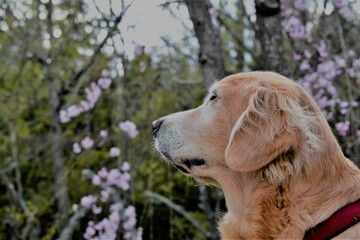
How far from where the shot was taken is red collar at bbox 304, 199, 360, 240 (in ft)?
9.68

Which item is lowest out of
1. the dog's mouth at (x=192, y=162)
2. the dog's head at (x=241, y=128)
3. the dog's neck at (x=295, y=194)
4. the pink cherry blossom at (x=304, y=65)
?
the pink cherry blossom at (x=304, y=65)

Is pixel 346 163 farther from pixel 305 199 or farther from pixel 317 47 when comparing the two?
pixel 317 47

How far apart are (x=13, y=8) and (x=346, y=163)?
20.4 ft

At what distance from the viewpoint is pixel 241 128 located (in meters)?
3.26

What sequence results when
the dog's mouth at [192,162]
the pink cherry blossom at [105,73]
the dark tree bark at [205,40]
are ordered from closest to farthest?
1. the dog's mouth at [192,162]
2. the dark tree bark at [205,40]
3. the pink cherry blossom at [105,73]

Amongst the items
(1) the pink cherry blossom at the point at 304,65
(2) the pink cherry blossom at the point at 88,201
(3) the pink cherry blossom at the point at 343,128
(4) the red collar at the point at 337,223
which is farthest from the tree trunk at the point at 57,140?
(4) the red collar at the point at 337,223

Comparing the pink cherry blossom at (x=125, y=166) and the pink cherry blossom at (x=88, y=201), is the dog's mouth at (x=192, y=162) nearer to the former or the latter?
the pink cherry blossom at (x=125, y=166)

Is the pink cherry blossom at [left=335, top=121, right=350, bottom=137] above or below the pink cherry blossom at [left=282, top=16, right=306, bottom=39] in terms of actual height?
below

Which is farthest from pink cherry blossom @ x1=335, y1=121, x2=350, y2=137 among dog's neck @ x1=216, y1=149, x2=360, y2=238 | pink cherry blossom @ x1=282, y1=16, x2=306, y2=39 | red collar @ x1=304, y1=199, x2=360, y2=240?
red collar @ x1=304, y1=199, x2=360, y2=240

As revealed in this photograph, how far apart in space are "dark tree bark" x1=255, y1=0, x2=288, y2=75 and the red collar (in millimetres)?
3751

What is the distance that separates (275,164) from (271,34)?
3772 mm

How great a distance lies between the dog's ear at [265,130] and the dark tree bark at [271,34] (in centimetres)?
339

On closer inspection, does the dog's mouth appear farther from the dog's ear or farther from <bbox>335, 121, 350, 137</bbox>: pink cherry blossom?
<bbox>335, 121, 350, 137</bbox>: pink cherry blossom

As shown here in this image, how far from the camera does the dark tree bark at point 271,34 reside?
6.68 m
